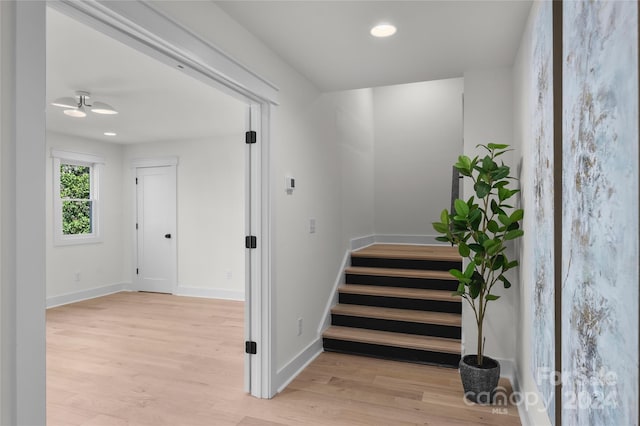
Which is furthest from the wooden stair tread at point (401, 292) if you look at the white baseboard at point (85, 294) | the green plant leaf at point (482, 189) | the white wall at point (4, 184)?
the white baseboard at point (85, 294)

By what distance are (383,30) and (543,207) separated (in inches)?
56.8

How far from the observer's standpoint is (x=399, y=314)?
144 inches

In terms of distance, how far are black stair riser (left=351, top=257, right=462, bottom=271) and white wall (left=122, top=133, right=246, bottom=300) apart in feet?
7.08

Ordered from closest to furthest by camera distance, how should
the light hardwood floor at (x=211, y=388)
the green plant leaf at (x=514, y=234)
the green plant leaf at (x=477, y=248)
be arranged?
the green plant leaf at (x=514, y=234) < the light hardwood floor at (x=211, y=388) < the green plant leaf at (x=477, y=248)

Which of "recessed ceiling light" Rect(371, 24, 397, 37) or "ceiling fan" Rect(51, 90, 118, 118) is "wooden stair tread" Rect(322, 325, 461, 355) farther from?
"ceiling fan" Rect(51, 90, 118, 118)

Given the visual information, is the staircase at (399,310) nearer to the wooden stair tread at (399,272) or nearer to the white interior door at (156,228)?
the wooden stair tread at (399,272)

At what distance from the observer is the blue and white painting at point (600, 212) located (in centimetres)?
77

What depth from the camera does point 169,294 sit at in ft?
20.9

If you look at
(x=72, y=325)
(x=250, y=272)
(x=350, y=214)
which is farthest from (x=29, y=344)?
(x=72, y=325)

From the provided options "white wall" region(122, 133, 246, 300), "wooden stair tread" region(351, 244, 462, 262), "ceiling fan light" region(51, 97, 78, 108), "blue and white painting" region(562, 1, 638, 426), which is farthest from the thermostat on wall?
"white wall" region(122, 133, 246, 300)

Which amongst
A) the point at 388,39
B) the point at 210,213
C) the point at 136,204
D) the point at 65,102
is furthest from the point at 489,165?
the point at 136,204

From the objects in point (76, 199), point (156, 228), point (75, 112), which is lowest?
point (156, 228)

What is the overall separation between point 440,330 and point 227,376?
74.0 inches

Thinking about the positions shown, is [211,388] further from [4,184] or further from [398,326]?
[4,184]
